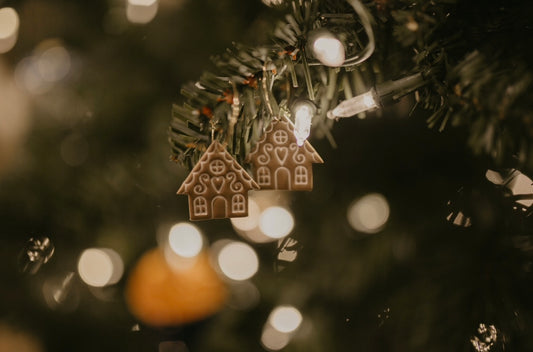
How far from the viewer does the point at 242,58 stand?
40 centimetres

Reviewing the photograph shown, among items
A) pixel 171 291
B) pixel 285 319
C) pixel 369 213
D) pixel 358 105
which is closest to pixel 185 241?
pixel 171 291

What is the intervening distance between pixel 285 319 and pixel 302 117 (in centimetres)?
38

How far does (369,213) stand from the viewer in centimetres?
61

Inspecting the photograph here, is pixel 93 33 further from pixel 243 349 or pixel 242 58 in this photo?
pixel 243 349

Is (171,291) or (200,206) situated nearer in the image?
(200,206)

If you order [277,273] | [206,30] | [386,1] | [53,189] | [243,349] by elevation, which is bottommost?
[243,349]

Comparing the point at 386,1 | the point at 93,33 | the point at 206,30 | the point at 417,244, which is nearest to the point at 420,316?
the point at 417,244

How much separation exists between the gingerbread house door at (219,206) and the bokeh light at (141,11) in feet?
1.45

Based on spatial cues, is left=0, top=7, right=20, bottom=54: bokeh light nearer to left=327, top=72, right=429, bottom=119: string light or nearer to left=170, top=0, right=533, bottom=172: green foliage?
left=170, top=0, right=533, bottom=172: green foliage

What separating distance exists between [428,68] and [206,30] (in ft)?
Answer: 1.44

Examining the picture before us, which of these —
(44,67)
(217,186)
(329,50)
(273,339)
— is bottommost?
(273,339)

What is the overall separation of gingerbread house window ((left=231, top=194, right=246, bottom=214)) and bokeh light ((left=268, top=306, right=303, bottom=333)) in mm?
258

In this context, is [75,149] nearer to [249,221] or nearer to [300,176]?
[249,221]

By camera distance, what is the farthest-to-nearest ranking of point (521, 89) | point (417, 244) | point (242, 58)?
1. point (417, 244)
2. point (242, 58)
3. point (521, 89)
